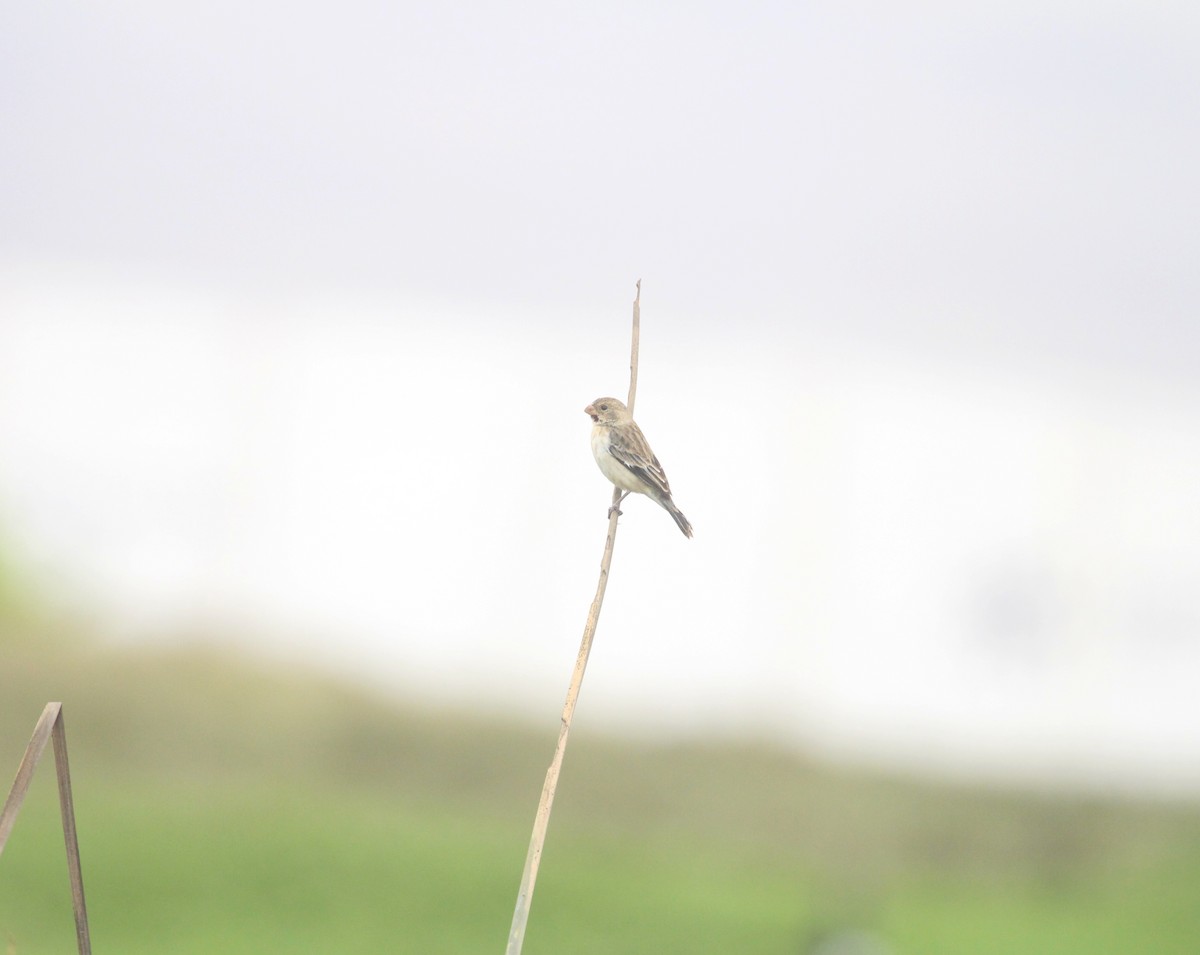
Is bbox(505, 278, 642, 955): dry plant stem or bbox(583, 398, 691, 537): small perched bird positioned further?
bbox(583, 398, 691, 537): small perched bird

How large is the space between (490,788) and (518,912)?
5321mm

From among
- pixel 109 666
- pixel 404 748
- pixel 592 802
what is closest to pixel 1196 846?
pixel 592 802

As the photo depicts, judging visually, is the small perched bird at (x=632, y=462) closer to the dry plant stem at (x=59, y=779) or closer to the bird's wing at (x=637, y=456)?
the bird's wing at (x=637, y=456)

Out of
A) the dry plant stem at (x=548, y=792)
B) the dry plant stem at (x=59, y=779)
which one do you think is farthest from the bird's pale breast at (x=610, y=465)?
the dry plant stem at (x=59, y=779)

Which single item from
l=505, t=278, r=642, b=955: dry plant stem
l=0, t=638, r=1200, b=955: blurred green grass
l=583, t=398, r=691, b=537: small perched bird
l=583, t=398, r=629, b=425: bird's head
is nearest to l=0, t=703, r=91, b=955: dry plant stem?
l=505, t=278, r=642, b=955: dry plant stem

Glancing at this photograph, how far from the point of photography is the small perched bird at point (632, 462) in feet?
12.4

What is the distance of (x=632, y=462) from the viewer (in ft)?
12.4

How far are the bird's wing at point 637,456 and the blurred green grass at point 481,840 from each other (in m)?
1.92

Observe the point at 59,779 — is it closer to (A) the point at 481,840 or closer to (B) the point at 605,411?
(B) the point at 605,411

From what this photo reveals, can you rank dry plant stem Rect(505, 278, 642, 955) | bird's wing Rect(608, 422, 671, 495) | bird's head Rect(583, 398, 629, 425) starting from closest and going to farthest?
dry plant stem Rect(505, 278, 642, 955), bird's wing Rect(608, 422, 671, 495), bird's head Rect(583, 398, 629, 425)

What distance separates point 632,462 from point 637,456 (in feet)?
0.08

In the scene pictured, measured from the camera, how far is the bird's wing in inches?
148

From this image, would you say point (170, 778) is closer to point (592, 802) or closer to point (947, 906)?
point (592, 802)

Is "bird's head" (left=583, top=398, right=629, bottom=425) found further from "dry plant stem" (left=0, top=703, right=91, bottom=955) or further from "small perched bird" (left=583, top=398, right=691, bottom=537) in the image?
"dry plant stem" (left=0, top=703, right=91, bottom=955)
